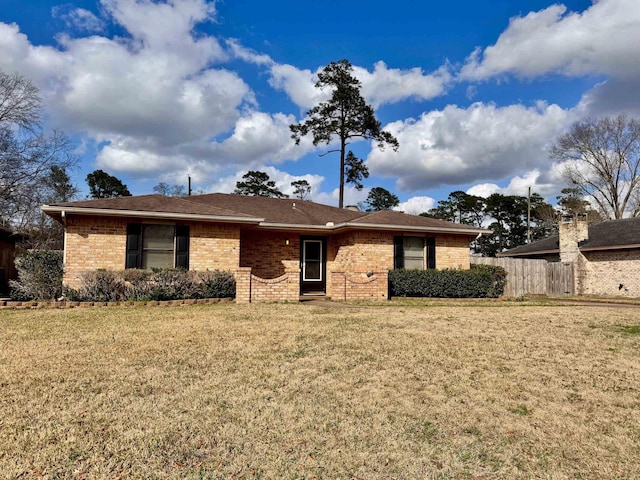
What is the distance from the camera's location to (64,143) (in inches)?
873

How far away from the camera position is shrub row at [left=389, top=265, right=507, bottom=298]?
46.8 ft

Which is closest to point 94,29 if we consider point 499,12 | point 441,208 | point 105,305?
point 105,305

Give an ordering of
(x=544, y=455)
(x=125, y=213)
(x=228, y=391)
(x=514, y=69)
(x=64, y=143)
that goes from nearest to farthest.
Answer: (x=544, y=455), (x=228, y=391), (x=125, y=213), (x=514, y=69), (x=64, y=143)

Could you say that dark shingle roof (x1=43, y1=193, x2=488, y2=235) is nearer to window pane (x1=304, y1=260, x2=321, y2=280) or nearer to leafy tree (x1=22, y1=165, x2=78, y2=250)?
window pane (x1=304, y1=260, x2=321, y2=280)

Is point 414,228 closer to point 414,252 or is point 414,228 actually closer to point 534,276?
point 414,252

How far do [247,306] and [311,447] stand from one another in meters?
7.70

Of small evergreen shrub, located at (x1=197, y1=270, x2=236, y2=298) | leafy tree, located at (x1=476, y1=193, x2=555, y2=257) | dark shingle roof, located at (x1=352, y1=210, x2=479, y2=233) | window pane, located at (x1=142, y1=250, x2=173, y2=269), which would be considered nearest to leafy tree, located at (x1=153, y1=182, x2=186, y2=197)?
leafy tree, located at (x1=476, y1=193, x2=555, y2=257)

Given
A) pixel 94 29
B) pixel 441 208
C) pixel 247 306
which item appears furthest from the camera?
pixel 441 208

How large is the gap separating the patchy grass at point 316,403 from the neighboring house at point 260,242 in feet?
17.5

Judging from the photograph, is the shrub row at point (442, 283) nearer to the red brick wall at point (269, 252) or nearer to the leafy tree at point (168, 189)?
the red brick wall at point (269, 252)

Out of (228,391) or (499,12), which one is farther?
(499,12)

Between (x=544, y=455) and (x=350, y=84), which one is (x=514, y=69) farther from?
(x=544, y=455)

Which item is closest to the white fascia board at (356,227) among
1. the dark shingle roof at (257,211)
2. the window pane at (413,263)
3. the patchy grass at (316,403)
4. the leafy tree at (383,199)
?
the dark shingle roof at (257,211)

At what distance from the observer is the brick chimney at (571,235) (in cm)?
2105
